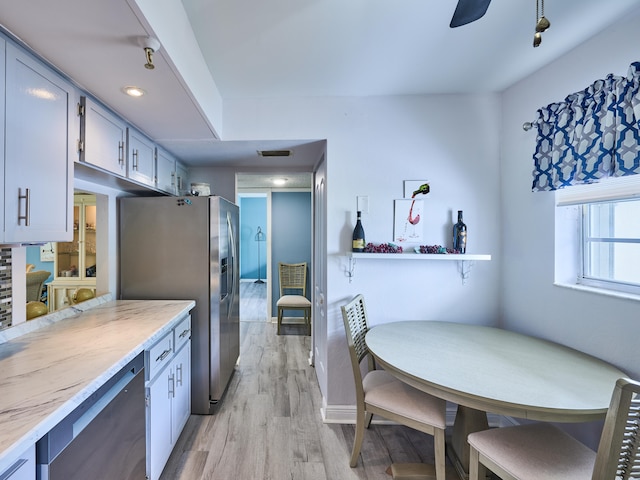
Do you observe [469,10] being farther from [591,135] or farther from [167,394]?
[167,394]

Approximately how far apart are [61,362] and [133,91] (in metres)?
1.29

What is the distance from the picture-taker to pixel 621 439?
0.92 metres

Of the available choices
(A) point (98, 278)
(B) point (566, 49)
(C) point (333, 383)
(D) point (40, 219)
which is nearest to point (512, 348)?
(C) point (333, 383)

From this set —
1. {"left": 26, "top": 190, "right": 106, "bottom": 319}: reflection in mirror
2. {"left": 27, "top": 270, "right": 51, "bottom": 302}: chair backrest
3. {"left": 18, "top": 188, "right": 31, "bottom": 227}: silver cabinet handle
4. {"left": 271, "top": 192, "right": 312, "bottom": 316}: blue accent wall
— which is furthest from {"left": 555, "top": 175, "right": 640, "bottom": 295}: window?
{"left": 26, "top": 190, "right": 106, "bottom": 319}: reflection in mirror

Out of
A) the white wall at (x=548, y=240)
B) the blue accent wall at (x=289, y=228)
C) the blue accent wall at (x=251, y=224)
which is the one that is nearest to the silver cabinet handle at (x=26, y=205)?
the white wall at (x=548, y=240)

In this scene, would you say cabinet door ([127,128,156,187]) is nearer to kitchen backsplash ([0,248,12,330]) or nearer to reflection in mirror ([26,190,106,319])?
kitchen backsplash ([0,248,12,330])

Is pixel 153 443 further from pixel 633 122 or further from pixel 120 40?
pixel 633 122

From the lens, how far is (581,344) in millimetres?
1574

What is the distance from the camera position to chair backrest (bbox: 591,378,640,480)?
2.92 ft

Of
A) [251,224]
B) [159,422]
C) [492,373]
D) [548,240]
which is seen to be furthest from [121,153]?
[251,224]

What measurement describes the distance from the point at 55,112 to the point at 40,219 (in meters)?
0.48

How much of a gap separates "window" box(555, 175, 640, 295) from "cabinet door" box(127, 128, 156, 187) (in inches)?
107

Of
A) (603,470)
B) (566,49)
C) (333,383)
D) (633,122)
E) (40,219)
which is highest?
(566,49)

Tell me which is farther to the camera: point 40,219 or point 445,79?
point 445,79
